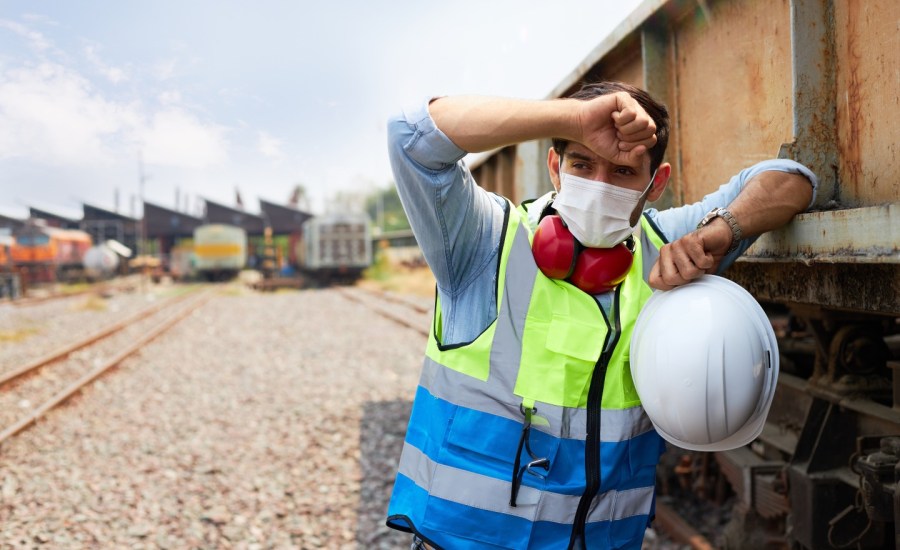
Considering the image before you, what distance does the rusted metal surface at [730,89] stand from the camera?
212cm

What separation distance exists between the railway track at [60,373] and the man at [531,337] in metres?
6.01

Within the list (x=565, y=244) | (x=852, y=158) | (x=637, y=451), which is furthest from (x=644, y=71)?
(x=637, y=451)

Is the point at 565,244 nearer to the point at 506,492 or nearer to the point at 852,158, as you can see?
the point at 506,492

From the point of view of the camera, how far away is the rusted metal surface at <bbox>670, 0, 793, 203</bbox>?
6.97 ft

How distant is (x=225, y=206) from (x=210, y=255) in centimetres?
1729

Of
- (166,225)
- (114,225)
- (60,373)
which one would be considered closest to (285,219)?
(166,225)

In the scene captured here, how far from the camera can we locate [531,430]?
1.59 meters

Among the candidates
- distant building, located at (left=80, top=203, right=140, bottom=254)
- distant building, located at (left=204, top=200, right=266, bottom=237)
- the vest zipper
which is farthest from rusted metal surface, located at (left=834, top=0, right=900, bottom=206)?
distant building, located at (left=204, top=200, right=266, bottom=237)

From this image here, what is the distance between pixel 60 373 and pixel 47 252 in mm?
26600

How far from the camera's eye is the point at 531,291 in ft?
5.45

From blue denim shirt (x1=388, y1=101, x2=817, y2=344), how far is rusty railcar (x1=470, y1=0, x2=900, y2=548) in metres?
0.18

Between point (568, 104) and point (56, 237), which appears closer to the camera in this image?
point (568, 104)

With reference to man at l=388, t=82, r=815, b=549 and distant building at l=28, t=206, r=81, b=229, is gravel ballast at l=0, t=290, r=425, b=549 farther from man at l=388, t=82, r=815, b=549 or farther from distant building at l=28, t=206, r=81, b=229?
distant building at l=28, t=206, r=81, b=229

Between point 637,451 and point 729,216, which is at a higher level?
point 729,216
